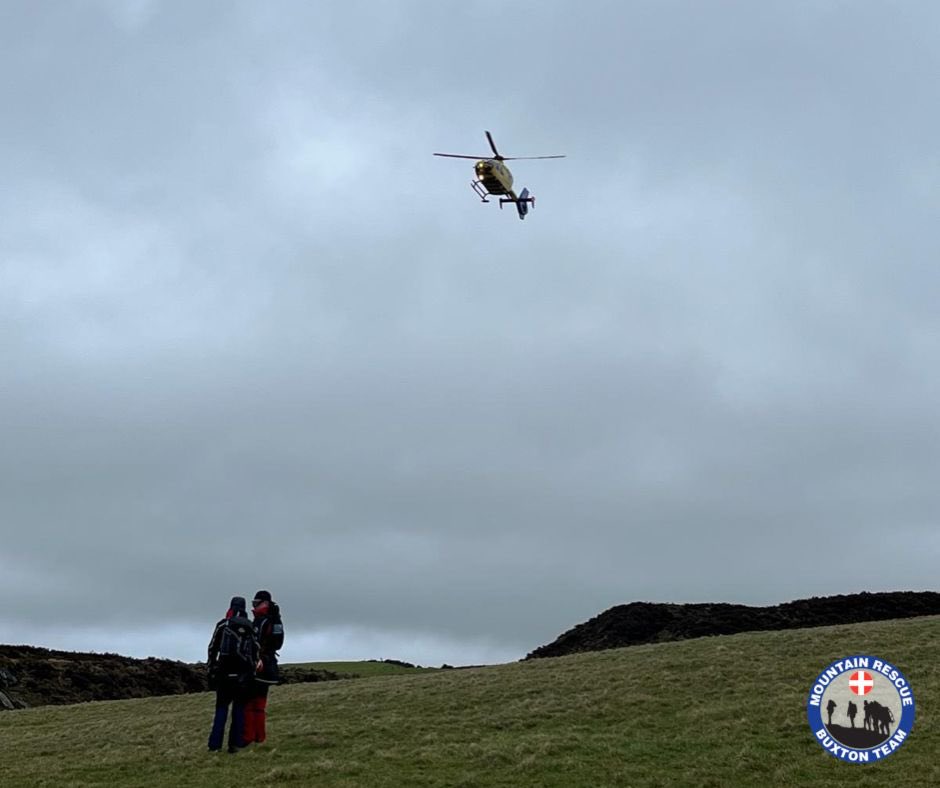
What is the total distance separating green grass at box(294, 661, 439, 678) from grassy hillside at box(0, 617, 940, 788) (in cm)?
1933

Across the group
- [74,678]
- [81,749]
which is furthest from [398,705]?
[74,678]

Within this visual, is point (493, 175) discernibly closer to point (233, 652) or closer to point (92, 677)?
point (92, 677)

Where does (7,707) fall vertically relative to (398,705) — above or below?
above

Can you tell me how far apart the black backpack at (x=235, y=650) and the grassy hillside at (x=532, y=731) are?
182 centimetres

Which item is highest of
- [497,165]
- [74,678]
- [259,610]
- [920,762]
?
[497,165]

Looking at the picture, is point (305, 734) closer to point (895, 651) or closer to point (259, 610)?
point (259, 610)

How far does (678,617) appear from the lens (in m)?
53.7

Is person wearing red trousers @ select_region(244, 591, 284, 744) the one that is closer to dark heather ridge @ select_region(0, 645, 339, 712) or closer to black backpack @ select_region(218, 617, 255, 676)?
black backpack @ select_region(218, 617, 255, 676)

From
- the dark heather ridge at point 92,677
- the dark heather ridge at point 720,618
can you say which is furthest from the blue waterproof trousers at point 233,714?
the dark heather ridge at point 720,618

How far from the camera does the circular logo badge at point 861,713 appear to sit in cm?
1972

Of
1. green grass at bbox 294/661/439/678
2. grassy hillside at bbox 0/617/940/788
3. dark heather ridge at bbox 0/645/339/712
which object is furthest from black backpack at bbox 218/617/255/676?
green grass at bbox 294/661/439/678

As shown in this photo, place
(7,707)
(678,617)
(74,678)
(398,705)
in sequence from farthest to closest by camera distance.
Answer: (678,617) → (74,678) → (7,707) → (398,705)

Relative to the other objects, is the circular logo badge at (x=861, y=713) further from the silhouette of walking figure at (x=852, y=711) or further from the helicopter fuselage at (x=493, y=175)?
the helicopter fuselage at (x=493, y=175)

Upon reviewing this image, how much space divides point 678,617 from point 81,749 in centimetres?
3515
